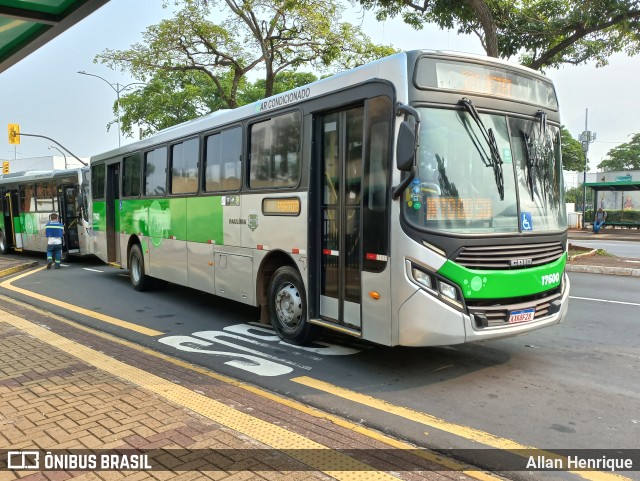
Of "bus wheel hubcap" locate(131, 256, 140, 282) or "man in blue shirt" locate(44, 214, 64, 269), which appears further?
"man in blue shirt" locate(44, 214, 64, 269)

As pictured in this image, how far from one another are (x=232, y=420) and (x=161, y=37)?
2012cm

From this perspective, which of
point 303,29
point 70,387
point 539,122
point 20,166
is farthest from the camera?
point 20,166

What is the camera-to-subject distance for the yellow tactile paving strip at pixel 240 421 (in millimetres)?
3515

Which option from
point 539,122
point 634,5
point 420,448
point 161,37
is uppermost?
point 161,37

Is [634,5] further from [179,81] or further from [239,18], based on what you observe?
[179,81]

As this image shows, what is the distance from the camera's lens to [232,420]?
4250 mm

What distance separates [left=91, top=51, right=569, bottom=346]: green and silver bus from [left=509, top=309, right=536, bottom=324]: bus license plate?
0.01 m

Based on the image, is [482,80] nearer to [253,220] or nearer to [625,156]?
[253,220]

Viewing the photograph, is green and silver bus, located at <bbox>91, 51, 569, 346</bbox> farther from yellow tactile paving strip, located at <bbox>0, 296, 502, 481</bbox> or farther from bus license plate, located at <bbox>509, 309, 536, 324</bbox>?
yellow tactile paving strip, located at <bbox>0, 296, 502, 481</bbox>

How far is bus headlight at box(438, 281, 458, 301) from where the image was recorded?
5059mm

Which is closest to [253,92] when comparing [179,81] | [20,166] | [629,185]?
[179,81]

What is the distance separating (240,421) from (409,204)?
2470 mm

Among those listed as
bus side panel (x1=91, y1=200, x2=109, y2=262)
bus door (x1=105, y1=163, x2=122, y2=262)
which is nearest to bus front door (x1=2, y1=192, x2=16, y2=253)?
bus side panel (x1=91, y1=200, x2=109, y2=262)

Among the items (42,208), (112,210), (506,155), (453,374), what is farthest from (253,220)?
(42,208)
